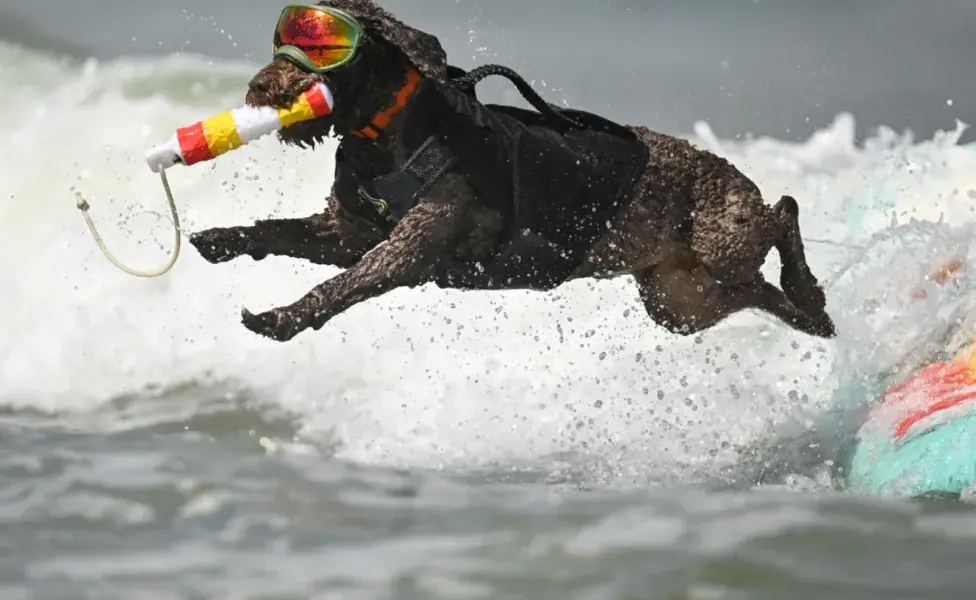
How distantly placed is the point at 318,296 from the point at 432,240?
47 cm

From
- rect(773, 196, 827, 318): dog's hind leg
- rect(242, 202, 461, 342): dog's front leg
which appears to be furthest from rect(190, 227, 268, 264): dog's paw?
rect(773, 196, 827, 318): dog's hind leg

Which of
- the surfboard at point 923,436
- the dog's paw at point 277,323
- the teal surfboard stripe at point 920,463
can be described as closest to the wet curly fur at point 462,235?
the dog's paw at point 277,323

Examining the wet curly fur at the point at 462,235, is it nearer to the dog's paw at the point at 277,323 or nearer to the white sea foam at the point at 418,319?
the dog's paw at the point at 277,323

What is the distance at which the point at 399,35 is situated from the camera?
4.43m

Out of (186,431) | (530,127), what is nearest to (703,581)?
(530,127)

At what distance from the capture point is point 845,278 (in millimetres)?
6895

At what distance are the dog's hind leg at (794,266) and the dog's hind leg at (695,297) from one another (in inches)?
1.8

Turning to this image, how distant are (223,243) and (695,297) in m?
2.09

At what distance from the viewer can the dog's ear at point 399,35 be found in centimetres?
441

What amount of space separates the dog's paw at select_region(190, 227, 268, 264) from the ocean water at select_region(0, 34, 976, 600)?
20.4 inches

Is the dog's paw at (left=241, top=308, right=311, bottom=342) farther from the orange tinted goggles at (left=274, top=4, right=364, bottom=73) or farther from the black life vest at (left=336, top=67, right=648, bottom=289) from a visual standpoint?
the orange tinted goggles at (left=274, top=4, right=364, bottom=73)

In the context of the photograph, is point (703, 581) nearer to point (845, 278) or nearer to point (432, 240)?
point (432, 240)

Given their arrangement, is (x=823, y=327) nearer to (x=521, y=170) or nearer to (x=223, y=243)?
(x=521, y=170)

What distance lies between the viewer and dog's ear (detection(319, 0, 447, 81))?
4406mm
